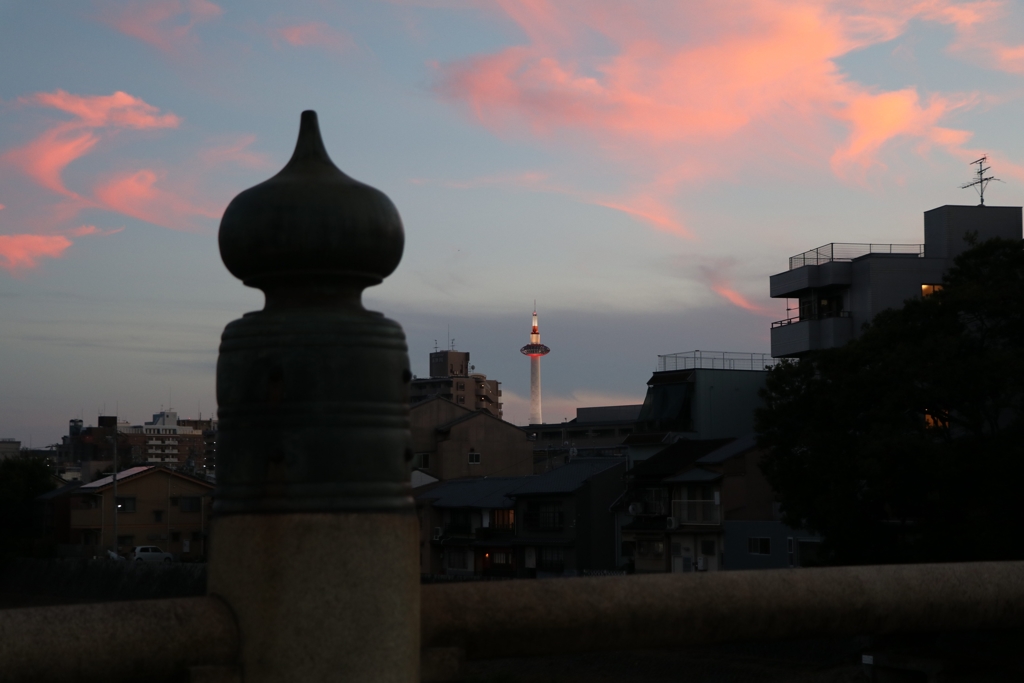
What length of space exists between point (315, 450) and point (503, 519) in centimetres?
4755

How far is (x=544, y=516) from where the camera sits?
155 ft

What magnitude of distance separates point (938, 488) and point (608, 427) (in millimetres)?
80404

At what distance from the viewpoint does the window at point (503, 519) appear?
160 feet

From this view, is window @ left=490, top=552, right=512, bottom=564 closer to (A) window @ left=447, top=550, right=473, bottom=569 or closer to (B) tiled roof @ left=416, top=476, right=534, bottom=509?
(A) window @ left=447, top=550, right=473, bottom=569

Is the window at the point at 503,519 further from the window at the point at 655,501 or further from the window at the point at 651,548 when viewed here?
the window at the point at 655,501

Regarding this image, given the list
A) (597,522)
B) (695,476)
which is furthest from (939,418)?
(597,522)

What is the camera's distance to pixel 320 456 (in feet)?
7.55

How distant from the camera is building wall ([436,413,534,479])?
61.0 m

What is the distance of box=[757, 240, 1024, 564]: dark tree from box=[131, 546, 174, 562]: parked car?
43.5 m

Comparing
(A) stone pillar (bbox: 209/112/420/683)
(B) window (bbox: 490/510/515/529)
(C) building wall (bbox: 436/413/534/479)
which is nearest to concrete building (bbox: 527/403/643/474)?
(C) building wall (bbox: 436/413/534/479)

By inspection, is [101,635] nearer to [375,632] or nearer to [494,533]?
[375,632]

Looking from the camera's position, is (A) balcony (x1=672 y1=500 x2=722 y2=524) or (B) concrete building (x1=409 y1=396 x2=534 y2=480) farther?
(B) concrete building (x1=409 y1=396 x2=534 y2=480)

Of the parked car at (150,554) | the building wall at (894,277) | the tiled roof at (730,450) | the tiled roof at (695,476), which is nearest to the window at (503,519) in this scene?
the tiled roof at (695,476)

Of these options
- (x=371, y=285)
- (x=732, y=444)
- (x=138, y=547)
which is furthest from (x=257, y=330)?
(x=138, y=547)
